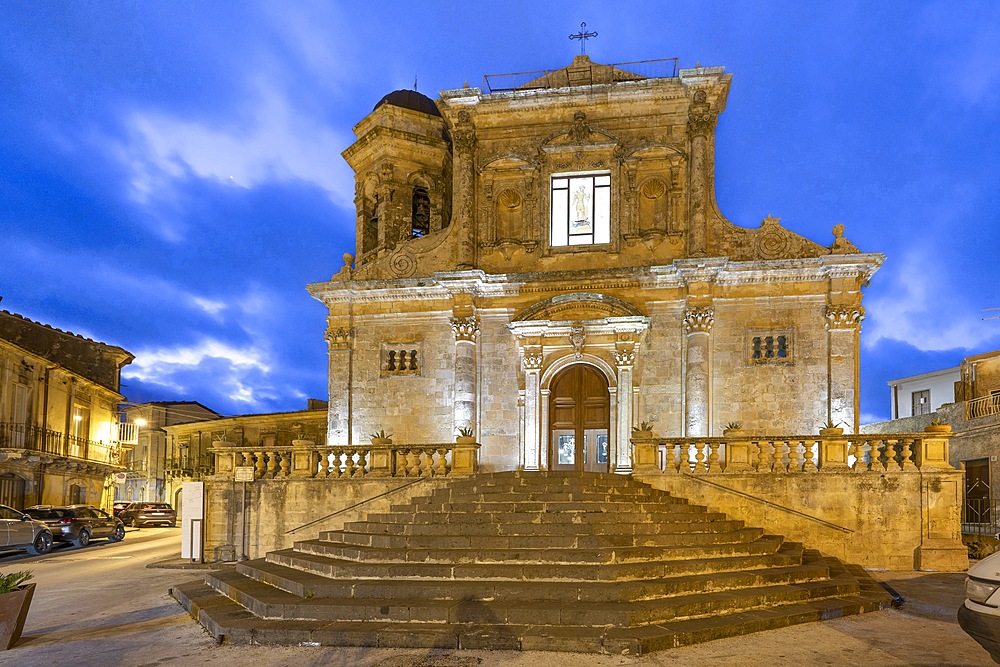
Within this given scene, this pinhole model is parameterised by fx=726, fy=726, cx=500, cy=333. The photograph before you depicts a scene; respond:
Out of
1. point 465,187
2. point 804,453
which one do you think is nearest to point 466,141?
point 465,187

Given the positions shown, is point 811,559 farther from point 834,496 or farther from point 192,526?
point 192,526

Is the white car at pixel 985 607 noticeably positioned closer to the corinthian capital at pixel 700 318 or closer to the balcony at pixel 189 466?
the corinthian capital at pixel 700 318

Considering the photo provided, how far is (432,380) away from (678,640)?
12.5 m

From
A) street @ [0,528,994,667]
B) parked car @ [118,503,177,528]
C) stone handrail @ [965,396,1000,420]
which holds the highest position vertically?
stone handrail @ [965,396,1000,420]

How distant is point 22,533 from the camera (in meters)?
18.5

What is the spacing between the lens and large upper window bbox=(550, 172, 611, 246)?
1930cm

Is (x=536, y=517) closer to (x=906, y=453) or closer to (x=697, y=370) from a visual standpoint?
(x=906, y=453)

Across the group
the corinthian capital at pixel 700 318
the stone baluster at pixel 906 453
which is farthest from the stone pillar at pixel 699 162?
the stone baluster at pixel 906 453

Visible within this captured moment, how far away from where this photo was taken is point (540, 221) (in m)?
19.5

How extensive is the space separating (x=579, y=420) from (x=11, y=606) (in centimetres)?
1336

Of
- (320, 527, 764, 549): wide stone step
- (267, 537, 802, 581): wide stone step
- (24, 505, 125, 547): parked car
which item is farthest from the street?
(24, 505, 125, 547): parked car

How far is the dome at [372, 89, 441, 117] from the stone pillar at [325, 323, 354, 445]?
9.11 metres

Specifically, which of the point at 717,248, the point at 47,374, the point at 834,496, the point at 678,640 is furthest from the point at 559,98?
the point at 47,374

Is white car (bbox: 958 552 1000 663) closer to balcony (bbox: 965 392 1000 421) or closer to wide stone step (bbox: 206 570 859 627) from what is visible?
wide stone step (bbox: 206 570 859 627)
